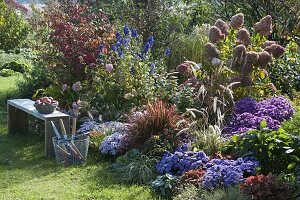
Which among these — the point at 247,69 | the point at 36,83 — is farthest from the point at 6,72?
the point at 247,69

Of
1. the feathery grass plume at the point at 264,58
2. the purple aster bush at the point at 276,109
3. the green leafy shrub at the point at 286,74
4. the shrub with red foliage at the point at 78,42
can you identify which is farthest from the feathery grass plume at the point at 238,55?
the shrub with red foliage at the point at 78,42

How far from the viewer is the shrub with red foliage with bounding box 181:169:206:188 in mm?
5615

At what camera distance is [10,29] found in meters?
17.5

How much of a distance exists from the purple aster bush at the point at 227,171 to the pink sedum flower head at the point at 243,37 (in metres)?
3.15

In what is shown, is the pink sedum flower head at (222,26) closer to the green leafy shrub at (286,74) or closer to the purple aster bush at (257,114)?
the green leafy shrub at (286,74)

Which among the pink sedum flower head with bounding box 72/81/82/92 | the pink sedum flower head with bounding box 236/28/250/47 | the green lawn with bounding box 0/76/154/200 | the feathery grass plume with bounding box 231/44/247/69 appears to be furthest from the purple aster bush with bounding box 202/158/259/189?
the pink sedum flower head with bounding box 72/81/82/92

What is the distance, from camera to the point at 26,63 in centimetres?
1491

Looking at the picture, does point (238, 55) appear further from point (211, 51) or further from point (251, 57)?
point (211, 51)

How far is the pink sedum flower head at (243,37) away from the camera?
849 cm

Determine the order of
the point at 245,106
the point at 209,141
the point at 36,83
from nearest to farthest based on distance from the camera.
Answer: the point at 209,141 → the point at 245,106 → the point at 36,83

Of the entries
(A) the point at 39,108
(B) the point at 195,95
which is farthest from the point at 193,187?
(A) the point at 39,108

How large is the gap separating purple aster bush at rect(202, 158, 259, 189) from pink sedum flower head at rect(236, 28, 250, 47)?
10.3ft

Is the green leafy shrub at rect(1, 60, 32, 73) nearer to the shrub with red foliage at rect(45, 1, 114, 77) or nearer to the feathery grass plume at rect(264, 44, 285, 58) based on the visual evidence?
the shrub with red foliage at rect(45, 1, 114, 77)

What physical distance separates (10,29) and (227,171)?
1344cm
